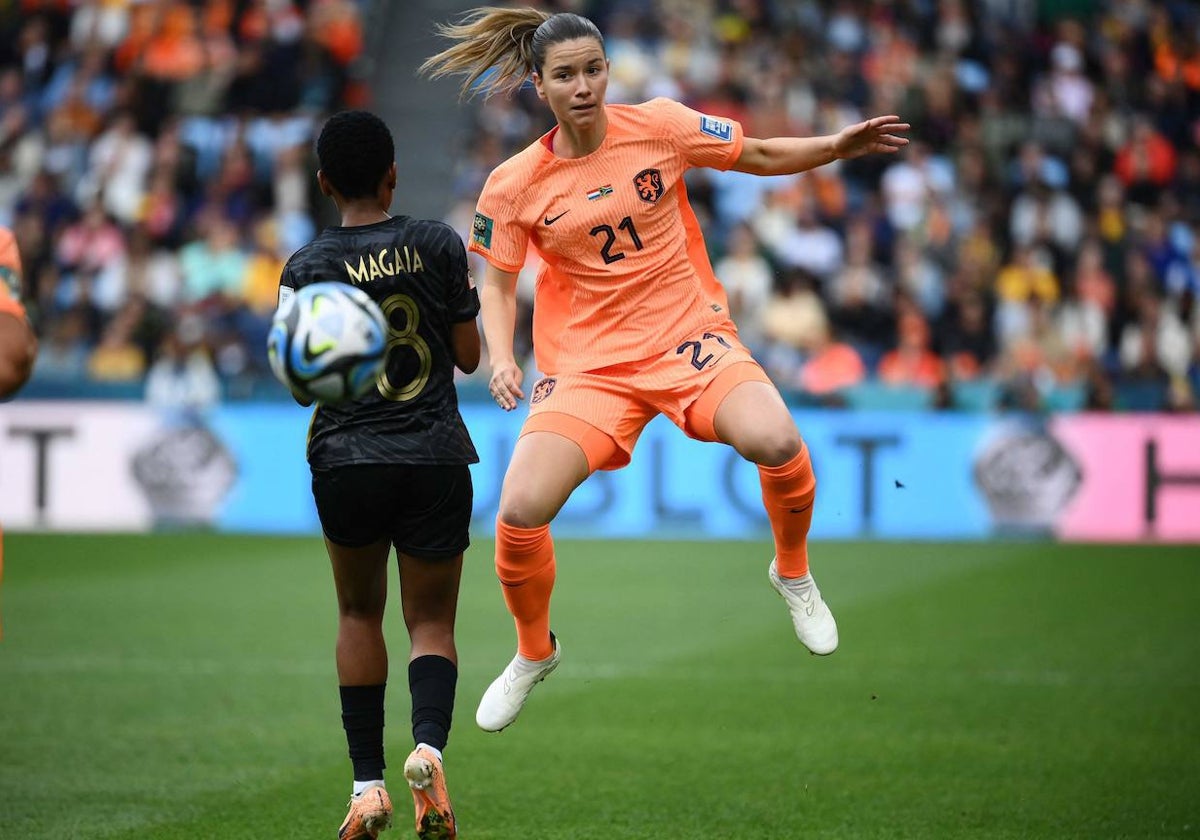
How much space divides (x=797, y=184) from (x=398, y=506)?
12.4m

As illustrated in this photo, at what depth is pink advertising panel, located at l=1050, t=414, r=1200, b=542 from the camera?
1362 cm

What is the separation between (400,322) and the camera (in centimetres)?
524

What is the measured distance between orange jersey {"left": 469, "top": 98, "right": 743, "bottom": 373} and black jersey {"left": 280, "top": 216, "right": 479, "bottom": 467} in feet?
2.40

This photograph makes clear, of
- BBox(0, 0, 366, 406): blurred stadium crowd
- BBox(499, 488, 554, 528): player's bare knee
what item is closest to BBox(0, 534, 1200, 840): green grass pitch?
BBox(499, 488, 554, 528): player's bare knee

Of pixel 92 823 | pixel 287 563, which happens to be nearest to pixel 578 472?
pixel 92 823

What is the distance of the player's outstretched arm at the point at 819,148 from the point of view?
19.2 ft

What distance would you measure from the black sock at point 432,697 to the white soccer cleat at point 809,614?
4.61 ft

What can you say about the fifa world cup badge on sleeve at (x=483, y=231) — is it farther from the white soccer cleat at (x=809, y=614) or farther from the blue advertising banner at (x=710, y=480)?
the blue advertising banner at (x=710, y=480)

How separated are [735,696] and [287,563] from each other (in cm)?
564

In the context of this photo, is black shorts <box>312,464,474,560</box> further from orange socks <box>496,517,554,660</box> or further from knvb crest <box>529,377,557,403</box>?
knvb crest <box>529,377,557,403</box>

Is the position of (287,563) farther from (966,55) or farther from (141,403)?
(966,55)

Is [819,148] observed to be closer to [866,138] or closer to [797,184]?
[866,138]

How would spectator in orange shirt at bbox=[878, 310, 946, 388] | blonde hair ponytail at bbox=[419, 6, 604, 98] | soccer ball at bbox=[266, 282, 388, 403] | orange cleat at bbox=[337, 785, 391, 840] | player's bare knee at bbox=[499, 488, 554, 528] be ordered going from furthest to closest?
1. spectator in orange shirt at bbox=[878, 310, 946, 388]
2. blonde hair ponytail at bbox=[419, 6, 604, 98]
3. player's bare knee at bbox=[499, 488, 554, 528]
4. orange cleat at bbox=[337, 785, 391, 840]
5. soccer ball at bbox=[266, 282, 388, 403]

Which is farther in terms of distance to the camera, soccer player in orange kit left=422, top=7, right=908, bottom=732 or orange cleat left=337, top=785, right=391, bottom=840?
soccer player in orange kit left=422, top=7, right=908, bottom=732
